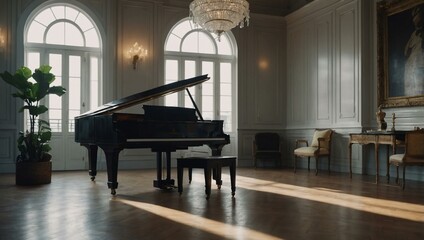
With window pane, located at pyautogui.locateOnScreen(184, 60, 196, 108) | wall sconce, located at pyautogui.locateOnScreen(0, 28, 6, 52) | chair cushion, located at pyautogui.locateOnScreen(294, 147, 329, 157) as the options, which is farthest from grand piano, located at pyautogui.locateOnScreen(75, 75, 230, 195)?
window pane, located at pyautogui.locateOnScreen(184, 60, 196, 108)

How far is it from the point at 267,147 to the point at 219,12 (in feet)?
12.5

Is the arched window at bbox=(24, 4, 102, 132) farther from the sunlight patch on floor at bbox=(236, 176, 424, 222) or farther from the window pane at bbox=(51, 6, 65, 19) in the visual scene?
the sunlight patch on floor at bbox=(236, 176, 424, 222)

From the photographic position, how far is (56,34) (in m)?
7.86

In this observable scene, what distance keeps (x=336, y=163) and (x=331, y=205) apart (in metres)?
3.92

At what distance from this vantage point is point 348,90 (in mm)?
7535

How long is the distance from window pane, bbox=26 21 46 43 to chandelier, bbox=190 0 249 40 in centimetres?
328

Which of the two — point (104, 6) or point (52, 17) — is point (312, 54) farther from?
point (52, 17)

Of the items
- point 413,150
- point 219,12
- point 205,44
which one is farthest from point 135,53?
point 413,150

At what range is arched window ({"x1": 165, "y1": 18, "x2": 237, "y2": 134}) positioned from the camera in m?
8.76

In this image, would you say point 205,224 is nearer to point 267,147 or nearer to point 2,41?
point 267,147

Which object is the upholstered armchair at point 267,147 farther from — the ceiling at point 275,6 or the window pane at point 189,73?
the ceiling at point 275,6

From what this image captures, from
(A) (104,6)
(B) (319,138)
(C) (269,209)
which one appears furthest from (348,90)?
(A) (104,6)

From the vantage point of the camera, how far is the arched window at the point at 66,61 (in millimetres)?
7742

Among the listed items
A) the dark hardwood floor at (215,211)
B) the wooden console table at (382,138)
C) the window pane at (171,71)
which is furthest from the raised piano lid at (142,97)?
the window pane at (171,71)
